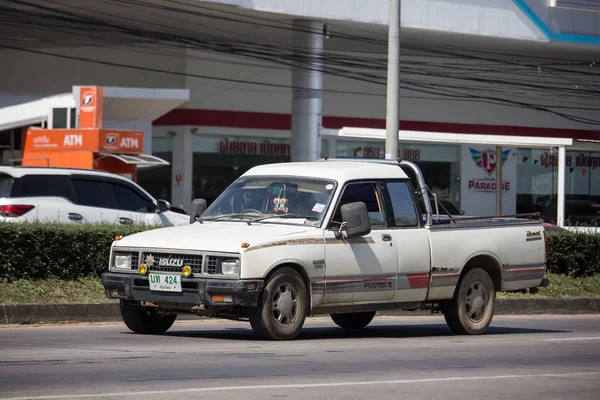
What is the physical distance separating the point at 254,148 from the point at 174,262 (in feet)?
105

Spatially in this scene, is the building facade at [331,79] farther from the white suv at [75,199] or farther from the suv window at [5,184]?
the suv window at [5,184]

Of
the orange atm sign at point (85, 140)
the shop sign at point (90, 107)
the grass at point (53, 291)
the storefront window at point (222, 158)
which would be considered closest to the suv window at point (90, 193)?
the grass at point (53, 291)

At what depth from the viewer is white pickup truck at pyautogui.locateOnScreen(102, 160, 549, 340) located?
11.3m

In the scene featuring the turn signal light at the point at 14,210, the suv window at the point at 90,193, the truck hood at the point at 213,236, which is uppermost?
the suv window at the point at 90,193

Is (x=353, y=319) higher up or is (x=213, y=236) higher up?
(x=213, y=236)

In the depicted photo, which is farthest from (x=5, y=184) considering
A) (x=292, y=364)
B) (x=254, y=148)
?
(x=254, y=148)

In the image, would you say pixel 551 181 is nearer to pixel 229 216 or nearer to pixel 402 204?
pixel 402 204

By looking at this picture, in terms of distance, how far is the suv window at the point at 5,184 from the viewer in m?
18.8

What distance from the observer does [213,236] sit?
11.5 metres

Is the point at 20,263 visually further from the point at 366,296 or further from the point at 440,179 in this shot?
the point at 440,179

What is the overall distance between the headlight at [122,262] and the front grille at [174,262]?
27 cm

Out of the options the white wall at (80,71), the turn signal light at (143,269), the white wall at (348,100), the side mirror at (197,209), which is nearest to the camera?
the turn signal light at (143,269)

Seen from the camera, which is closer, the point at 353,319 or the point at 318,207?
the point at 318,207

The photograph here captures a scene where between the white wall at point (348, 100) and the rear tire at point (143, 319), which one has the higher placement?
the white wall at point (348, 100)
